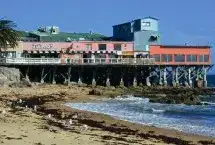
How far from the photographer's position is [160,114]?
35.8 m

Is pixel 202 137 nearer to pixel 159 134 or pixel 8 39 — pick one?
pixel 159 134

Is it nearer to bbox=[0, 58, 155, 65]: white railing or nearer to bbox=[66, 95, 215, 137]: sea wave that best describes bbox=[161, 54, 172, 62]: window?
bbox=[0, 58, 155, 65]: white railing

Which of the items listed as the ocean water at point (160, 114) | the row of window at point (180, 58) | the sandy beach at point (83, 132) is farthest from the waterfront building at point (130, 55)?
the sandy beach at point (83, 132)

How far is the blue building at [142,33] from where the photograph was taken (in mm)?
67625

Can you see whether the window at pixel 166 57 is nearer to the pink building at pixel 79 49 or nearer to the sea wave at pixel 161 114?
the pink building at pixel 79 49

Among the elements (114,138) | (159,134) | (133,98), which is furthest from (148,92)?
(114,138)

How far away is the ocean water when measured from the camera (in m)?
28.9

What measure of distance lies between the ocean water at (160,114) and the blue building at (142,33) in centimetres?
1994

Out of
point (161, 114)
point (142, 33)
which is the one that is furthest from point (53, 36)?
point (161, 114)

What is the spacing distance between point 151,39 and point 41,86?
782 inches

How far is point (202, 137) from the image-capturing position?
24.7m

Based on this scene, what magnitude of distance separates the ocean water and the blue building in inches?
785

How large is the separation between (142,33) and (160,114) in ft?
110

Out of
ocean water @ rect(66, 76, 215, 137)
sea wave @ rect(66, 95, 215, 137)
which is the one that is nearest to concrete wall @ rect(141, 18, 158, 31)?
ocean water @ rect(66, 76, 215, 137)
